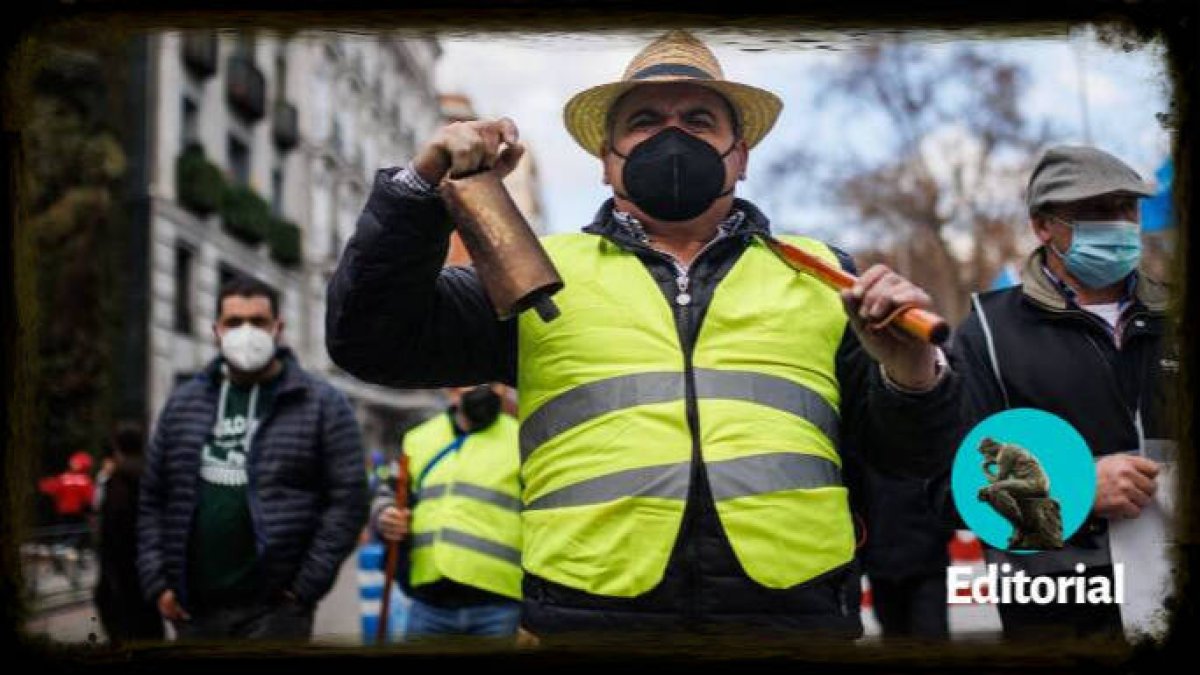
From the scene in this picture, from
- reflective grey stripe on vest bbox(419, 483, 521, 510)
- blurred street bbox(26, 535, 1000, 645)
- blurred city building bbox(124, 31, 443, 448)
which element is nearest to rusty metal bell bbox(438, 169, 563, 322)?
blurred city building bbox(124, 31, 443, 448)

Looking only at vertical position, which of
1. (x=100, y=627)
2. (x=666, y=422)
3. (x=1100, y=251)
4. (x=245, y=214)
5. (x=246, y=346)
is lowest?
(x=100, y=627)

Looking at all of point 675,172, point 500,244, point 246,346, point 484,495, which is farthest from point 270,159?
point 500,244

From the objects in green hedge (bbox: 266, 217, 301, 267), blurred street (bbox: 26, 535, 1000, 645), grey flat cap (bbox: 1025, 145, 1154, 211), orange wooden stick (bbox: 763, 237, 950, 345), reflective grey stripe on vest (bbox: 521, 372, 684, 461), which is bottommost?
blurred street (bbox: 26, 535, 1000, 645)

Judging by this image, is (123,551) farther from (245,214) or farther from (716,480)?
(716,480)

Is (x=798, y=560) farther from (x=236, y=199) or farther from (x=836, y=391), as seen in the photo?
(x=236, y=199)

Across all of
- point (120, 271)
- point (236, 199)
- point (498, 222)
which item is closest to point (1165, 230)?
point (498, 222)

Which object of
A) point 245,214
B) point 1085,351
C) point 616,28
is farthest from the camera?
point 245,214

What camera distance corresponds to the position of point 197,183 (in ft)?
13.7

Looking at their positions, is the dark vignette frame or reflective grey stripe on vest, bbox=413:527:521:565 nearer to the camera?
the dark vignette frame

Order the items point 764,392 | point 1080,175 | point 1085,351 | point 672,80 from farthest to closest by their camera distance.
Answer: point 1085,351 < point 1080,175 < point 764,392 < point 672,80

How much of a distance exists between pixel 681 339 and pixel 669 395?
0.10 meters

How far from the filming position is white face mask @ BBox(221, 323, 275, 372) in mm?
4430

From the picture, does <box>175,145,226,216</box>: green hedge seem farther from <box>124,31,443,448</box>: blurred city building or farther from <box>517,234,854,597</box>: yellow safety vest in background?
<box>517,234,854,597</box>: yellow safety vest in background

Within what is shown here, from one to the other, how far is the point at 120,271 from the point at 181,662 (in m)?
0.83
